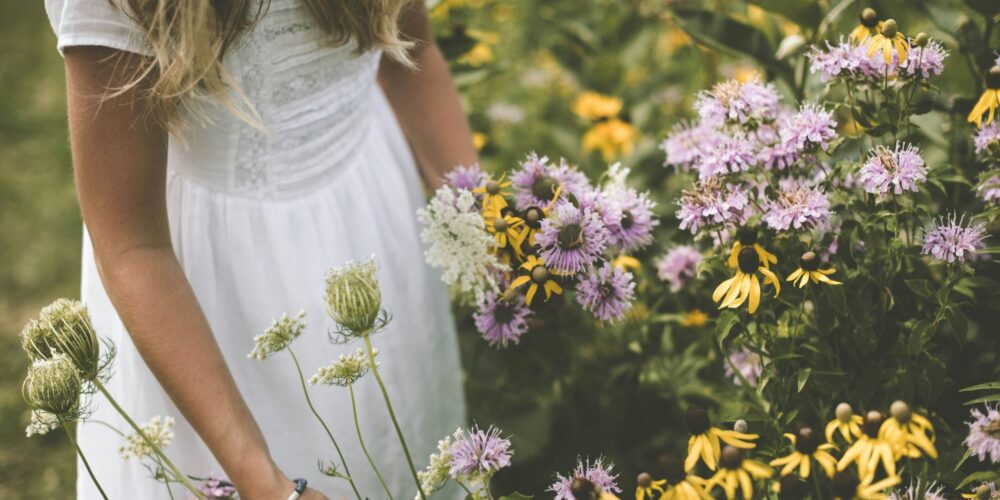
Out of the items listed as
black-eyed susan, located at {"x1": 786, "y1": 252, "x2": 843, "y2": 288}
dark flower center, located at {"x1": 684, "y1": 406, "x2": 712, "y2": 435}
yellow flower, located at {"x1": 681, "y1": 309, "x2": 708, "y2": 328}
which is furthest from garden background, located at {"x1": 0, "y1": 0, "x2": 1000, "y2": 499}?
dark flower center, located at {"x1": 684, "y1": 406, "x2": 712, "y2": 435}

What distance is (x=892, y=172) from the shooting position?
801 mm

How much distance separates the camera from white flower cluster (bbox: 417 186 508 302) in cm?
86

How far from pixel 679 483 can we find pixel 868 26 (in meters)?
0.50

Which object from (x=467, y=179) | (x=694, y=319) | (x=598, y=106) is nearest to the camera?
(x=467, y=179)

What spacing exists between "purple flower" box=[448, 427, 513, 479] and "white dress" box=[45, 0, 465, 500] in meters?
0.39

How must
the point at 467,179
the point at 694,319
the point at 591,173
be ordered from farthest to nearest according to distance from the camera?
the point at 591,173
the point at 694,319
the point at 467,179

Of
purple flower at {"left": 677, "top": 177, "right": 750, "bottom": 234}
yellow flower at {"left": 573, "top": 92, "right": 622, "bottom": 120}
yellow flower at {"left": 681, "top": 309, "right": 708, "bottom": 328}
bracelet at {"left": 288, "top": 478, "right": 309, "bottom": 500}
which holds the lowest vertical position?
bracelet at {"left": 288, "top": 478, "right": 309, "bottom": 500}

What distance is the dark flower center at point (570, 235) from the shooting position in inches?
32.4

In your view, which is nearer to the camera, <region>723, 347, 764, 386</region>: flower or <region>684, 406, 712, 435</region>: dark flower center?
<region>684, 406, 712, 435</region>: dark flower center

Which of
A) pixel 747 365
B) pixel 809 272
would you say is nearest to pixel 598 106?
pixel 747 365

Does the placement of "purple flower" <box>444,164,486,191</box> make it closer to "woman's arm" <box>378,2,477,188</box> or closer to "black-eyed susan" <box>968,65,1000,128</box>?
"woman's arm" <box>378,2,477,188</box>

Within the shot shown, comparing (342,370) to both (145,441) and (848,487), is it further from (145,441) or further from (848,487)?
(848,487)

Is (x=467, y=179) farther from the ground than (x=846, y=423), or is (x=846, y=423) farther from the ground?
(x=467, y=179)

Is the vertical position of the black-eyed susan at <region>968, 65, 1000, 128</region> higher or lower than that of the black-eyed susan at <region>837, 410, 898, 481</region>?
higher
